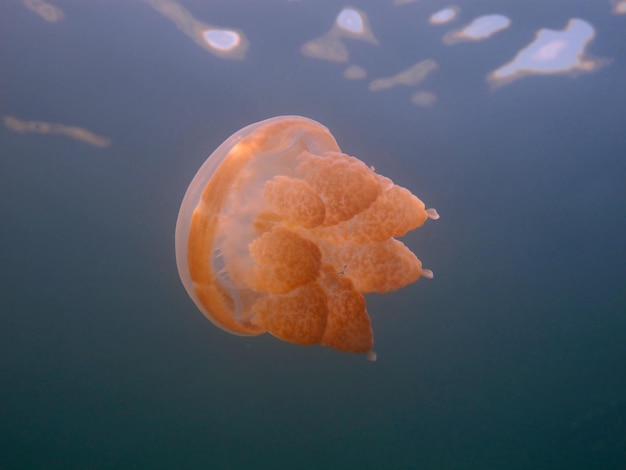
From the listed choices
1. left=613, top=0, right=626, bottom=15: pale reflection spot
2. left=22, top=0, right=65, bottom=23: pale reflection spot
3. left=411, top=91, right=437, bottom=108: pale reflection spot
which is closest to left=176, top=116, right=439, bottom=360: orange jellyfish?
left=22, top=0, right=65, bottom=23: pale reflection spot

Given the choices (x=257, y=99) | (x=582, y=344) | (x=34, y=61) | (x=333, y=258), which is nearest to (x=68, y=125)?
(x=34, y=61)

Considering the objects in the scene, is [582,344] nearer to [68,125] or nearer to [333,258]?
[333,258]

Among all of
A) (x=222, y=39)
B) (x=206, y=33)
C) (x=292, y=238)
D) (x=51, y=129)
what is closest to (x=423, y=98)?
(x=222, y=39)

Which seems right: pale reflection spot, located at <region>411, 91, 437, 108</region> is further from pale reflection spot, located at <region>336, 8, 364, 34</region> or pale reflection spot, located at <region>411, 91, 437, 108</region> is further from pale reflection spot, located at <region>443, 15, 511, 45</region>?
pale reflection spot, located at <region>336, 8, 364, 34</region>

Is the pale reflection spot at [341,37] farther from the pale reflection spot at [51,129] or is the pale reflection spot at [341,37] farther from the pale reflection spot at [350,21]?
the pale reflection spot at [51,129]

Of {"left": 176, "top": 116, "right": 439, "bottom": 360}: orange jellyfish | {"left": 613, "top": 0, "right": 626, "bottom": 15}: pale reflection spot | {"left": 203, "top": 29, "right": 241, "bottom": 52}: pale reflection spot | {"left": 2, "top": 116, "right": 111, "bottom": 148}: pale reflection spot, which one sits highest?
{"left": 613, "top": 0, "right": 626, "bottom": 15}: pale reflection spot

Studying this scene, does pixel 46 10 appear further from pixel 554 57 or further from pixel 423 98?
pixel 554 57

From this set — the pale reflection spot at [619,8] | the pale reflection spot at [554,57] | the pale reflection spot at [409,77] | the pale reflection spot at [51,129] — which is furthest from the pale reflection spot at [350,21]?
the pale reflection spot at [51,129]
